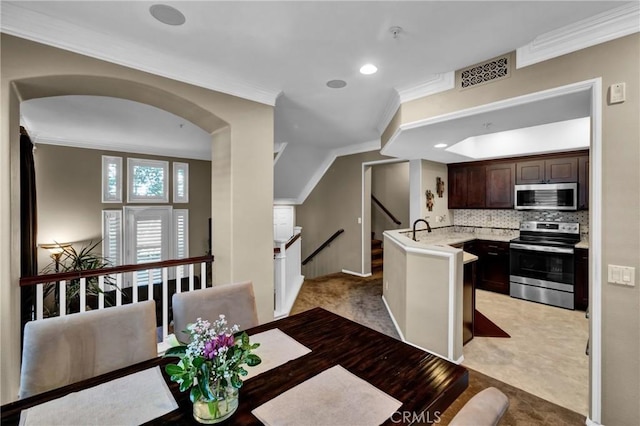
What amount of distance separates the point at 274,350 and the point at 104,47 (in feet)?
7.94

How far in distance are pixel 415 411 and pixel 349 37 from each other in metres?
2.23

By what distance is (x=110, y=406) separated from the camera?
1020mm

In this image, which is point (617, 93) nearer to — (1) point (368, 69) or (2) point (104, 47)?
(1) point (368, 69)

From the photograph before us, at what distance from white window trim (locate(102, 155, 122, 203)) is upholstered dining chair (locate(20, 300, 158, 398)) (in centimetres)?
476

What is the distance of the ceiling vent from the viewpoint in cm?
226

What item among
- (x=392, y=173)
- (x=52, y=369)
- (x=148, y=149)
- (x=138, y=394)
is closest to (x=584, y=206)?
(x=392, y=173)

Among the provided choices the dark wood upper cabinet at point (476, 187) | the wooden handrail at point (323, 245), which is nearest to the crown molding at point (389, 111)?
the dark wood upper cabinet at point (476, 187)

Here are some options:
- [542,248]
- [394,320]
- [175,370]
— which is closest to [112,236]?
[394,320]

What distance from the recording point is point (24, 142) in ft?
9.93

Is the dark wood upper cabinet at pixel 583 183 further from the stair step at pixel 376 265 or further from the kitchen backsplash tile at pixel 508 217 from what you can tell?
the stair step at pixel 376 265

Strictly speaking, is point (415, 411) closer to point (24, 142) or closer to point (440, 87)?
point (440, 87)

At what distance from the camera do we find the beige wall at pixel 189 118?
181 cm

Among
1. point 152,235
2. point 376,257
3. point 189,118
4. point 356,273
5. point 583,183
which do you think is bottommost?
point 356,273

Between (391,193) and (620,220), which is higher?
(391,193)
